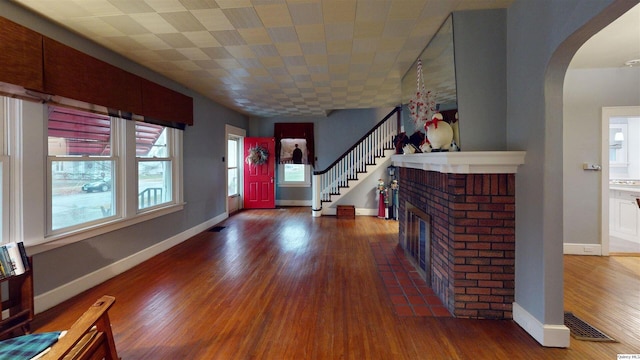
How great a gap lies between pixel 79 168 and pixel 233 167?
4.66 metres

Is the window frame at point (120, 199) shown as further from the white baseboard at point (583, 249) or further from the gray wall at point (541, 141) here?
the white baseboard at point (583, 249)

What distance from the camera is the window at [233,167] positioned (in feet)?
24.6

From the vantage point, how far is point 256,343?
2066 millimetres

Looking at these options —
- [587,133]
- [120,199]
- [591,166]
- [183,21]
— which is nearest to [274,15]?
[183,21]

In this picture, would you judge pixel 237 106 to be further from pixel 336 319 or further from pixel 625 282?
pixel 625 282

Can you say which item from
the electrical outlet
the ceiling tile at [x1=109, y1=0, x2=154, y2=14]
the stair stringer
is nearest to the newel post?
the stair stringer

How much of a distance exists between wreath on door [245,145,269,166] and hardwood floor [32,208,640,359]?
3.94 meters

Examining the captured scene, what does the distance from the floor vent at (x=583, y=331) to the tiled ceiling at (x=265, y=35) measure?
277cm

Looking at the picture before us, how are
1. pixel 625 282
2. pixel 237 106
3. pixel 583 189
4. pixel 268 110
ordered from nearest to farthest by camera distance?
pixel 625 282
pixel 583 189
pixel 237 106
pixel 268 110

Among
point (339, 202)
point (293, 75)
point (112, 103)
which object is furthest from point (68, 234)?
point (339, 202)

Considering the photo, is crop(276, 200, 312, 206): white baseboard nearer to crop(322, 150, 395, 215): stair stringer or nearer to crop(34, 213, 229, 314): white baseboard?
crop(322, 150, 395, 215): stair stringer

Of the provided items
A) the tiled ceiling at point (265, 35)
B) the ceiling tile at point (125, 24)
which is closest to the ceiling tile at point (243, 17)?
the tiled ceiling at point (265, 35)

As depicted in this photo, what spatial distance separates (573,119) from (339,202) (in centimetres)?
477

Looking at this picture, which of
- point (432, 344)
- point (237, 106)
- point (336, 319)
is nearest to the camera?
Answer: point (432, 344)
